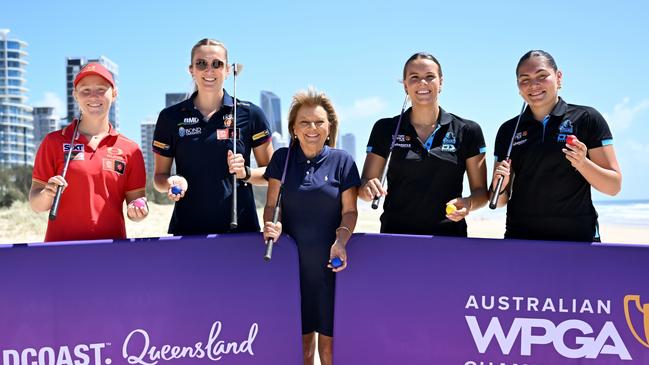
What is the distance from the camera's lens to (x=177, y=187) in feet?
11.6

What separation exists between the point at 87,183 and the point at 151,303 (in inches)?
35.3

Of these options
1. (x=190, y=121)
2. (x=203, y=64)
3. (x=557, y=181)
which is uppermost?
(x=203, y=64)

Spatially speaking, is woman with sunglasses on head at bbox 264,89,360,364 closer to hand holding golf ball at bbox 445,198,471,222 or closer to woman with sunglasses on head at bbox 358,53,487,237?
woman with sunglasses on head at bbox 358,53,487,237

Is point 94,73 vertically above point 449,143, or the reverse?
point 94,73

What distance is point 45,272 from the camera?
3332 mm

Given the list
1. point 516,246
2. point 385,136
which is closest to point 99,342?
point 385,136

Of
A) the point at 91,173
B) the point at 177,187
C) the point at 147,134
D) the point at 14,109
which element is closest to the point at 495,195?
the point at 177,187

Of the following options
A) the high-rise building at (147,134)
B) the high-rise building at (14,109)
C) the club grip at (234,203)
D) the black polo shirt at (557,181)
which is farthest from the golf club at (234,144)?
the high-rise building at (14,109)

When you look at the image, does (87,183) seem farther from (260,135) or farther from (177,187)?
(260,135)

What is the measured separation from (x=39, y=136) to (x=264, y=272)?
319 feet

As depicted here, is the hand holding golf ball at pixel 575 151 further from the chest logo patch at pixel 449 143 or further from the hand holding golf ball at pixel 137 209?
the hand holding golf ball at pixel 137 209

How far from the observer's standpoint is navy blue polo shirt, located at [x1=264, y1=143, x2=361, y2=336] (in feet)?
11.9

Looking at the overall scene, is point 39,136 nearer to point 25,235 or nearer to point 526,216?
point 25,235

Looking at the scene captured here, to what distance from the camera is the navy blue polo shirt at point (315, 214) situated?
11.9ft
